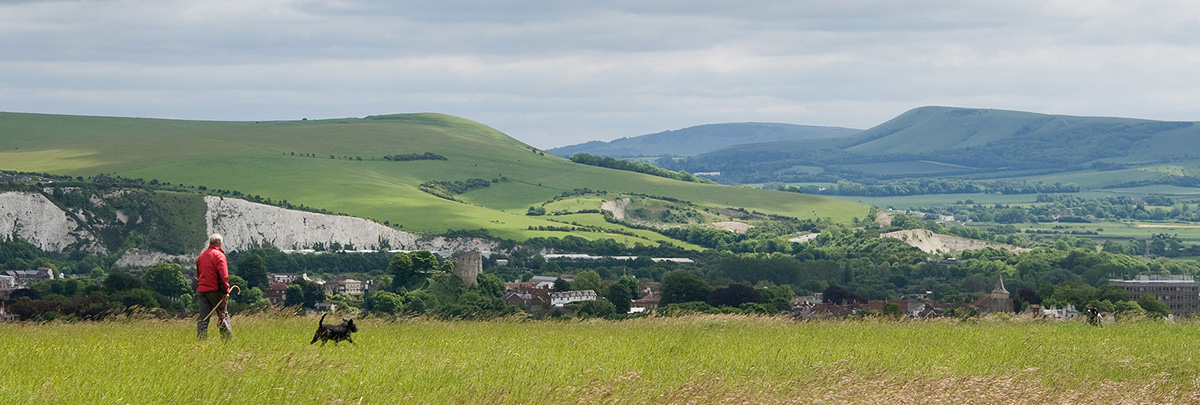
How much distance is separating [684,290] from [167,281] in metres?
34.9

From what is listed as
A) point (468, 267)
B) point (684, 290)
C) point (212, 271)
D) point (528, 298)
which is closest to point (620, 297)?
point (684, 290)

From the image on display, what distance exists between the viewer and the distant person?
867 inches

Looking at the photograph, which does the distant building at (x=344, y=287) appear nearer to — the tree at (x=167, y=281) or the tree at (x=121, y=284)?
the tree at (x=167, y=281)

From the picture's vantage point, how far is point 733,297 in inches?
3617

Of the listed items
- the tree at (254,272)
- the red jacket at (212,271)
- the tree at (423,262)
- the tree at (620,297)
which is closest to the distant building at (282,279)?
the tree at (254,272)

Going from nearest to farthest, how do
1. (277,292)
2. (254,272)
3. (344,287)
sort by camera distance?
(277,292)
(254,272)
(344,287)

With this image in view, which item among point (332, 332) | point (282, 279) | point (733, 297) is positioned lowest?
point (282, 279)

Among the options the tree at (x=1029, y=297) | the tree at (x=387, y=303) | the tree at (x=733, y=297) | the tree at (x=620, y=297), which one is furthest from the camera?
the tree at (x=620, y=297)

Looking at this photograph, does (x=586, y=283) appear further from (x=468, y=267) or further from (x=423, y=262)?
(x=423, y=262)

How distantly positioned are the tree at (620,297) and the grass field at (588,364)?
2776 inches

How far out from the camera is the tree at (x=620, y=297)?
98812 mm

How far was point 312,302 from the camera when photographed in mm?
108625

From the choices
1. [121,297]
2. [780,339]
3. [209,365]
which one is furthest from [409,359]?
[121,297]

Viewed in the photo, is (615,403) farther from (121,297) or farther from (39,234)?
(39,234)
